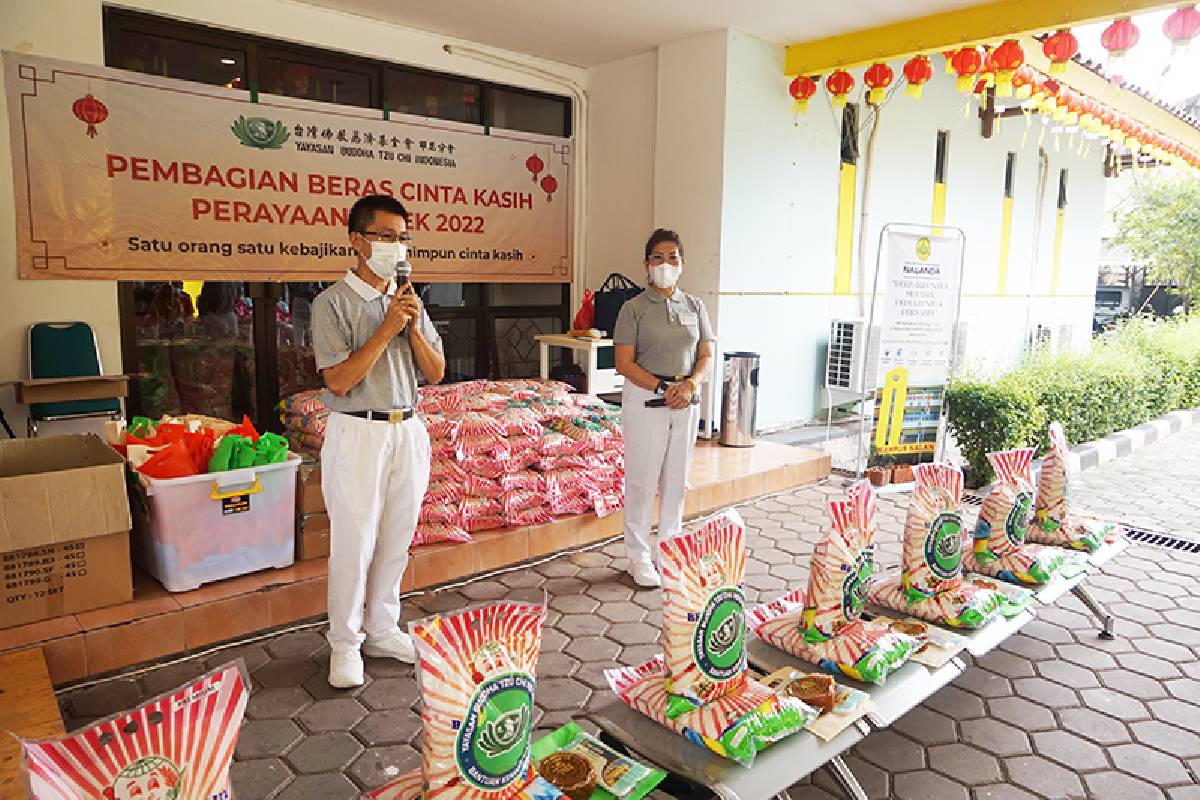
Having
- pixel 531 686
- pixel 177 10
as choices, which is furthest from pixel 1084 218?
pixel 531 686

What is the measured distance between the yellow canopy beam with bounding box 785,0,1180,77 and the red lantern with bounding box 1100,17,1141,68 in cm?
10

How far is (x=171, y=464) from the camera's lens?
10.9 feet

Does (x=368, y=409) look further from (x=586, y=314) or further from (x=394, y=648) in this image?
(x=586, y=314)

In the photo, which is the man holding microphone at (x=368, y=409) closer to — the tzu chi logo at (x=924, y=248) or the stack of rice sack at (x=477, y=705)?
the stack of rice sack at (x=477, y=705)

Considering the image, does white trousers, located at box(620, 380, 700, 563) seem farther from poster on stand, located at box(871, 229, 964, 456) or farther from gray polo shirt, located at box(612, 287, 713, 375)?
poster on stand, located at box(871, 229, 964, 456)

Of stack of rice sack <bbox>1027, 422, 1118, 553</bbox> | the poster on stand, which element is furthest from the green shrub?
stack of rice sack <bbox>1027, 422, 1118, 553</bbox>

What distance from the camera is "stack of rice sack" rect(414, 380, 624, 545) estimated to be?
168 inches

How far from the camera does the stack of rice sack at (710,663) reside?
6.69 ft

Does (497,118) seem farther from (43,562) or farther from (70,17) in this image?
(43,562)

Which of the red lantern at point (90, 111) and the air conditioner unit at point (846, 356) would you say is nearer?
the red lantern at point (90, 111)

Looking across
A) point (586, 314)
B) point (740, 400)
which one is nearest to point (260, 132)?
point (586, 314)

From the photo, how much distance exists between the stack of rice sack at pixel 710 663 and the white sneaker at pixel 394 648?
1.26 m

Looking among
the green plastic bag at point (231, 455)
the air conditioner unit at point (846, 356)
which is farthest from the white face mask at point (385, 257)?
the air conditioner unit at point (846, 356)

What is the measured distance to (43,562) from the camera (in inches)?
121
